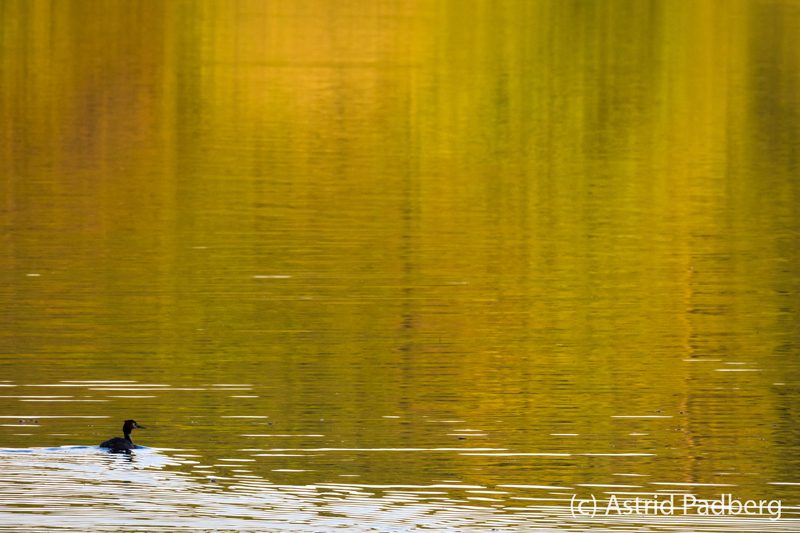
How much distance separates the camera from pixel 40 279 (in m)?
31.4

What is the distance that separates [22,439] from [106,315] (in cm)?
868

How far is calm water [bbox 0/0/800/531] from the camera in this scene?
61.3ft

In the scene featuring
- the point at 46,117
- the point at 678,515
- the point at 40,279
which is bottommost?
the point at 678,515

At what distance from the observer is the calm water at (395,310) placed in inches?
735

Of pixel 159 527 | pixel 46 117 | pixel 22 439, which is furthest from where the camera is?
pixel 46 117

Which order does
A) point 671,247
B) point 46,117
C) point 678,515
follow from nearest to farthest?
point 678,515 → point 671,247 → point 46,117

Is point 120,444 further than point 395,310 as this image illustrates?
No

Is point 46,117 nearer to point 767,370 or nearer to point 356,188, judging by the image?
point 356,188

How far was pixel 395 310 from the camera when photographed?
95.2 feet

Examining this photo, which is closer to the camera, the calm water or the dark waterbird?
the calm water

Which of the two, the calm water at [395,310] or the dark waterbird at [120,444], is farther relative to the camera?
the dark waterbird at [120,444]

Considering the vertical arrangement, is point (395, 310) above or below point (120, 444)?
above

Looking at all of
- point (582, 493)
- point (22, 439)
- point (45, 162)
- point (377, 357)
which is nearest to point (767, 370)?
point (377, 357)

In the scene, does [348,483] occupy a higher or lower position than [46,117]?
lower
